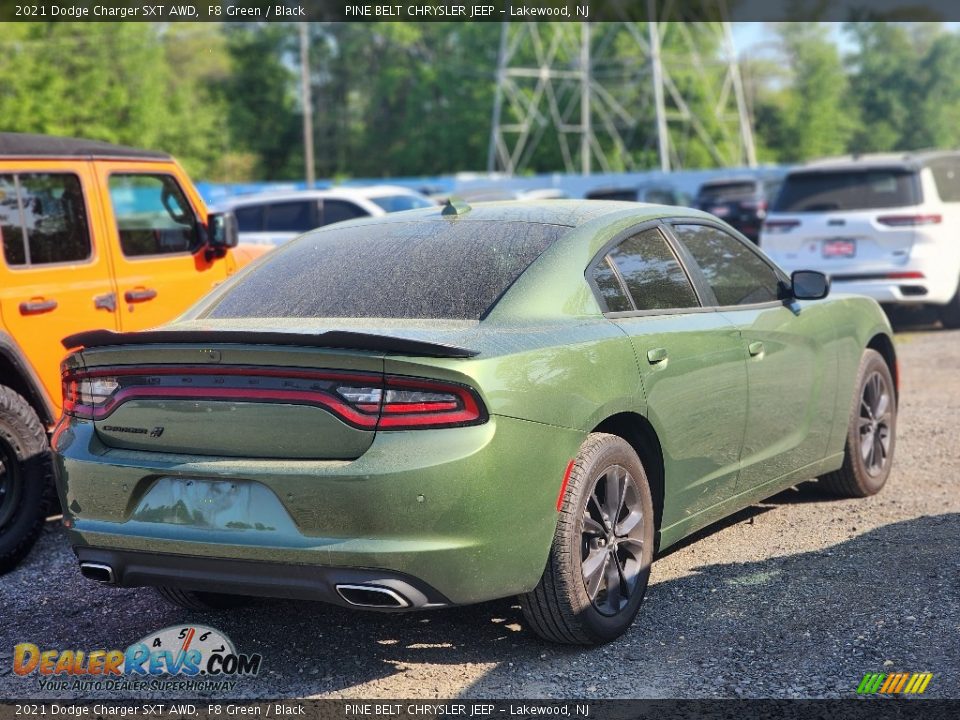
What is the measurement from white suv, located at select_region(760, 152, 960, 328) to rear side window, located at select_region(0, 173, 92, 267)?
8606 mm

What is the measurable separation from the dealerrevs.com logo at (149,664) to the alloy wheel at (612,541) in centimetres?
122

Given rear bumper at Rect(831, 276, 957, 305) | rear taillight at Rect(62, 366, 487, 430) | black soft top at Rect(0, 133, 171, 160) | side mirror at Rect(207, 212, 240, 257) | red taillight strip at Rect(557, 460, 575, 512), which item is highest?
black soft top at Rect(0, 133, 171, 160)

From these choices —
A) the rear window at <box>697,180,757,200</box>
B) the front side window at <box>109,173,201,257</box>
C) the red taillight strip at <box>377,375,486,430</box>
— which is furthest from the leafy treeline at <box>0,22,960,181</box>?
the red taillight strip at <box>377,375,486,430</box>

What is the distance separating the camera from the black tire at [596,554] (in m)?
4.21

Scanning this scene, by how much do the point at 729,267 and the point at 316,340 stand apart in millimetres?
2482

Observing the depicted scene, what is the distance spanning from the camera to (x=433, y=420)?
12.6 ft

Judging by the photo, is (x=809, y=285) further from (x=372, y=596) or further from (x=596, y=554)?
(x=372, y=596)

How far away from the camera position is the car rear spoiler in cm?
385

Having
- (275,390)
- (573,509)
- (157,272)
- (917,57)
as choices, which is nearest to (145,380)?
(275,390)

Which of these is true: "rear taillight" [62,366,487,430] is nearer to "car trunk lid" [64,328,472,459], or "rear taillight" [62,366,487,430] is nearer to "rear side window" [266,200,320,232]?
"car trunk lid" [64,328,472,459]

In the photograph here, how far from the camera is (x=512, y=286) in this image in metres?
4.48

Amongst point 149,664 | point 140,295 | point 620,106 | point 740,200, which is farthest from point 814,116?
point 149,664

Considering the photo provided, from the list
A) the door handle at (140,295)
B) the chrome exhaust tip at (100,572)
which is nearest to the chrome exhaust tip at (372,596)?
the chrome exhaust tip at (100,572)

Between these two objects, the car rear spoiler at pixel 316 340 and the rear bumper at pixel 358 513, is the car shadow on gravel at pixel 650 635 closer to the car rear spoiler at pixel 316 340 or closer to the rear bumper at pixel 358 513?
the rear bumper at pixel 358 513
